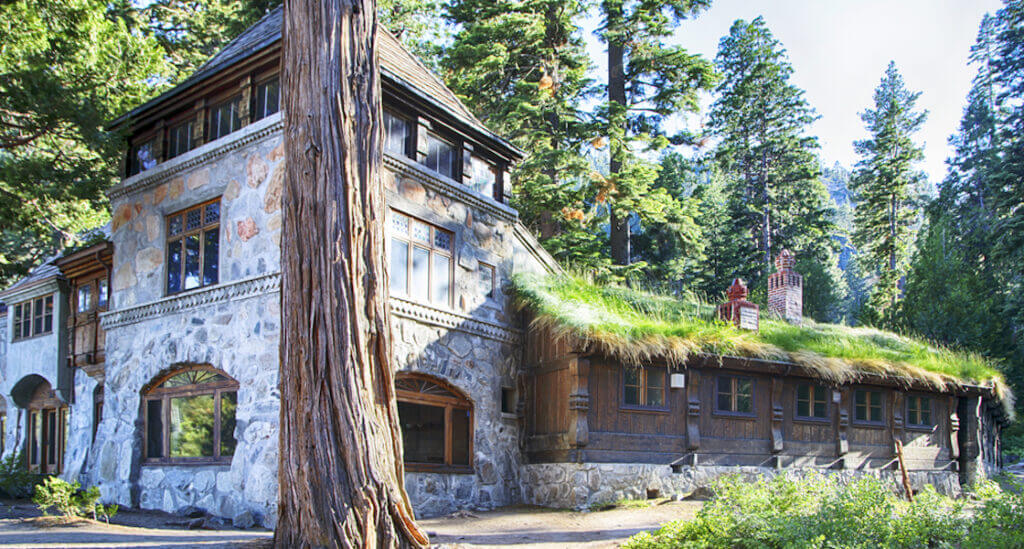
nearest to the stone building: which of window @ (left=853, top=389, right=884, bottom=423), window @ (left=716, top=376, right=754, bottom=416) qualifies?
window @ (left=716, top=376, right=754, bottom=416)

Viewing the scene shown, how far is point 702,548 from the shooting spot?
26.4ft

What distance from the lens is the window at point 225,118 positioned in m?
13.2

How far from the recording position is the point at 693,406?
1498cm

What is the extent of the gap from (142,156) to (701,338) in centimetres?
1061

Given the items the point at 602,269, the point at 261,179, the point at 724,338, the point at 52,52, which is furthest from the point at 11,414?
the point at 724,338

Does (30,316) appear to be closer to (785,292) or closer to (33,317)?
(33,317)

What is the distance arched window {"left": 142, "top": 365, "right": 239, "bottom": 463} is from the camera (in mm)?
12219

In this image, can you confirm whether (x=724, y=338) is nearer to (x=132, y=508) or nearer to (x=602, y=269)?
(x=602, y=269)

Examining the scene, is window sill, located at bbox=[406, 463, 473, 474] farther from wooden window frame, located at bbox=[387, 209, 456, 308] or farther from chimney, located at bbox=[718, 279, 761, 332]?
chimney, located at bbox=[718, 279, 761, 332]

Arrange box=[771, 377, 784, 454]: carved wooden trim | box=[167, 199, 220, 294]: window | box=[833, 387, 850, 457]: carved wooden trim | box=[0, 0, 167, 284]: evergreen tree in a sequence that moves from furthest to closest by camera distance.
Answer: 1. box=[833, 387, 850, 457]: carved wooden trim
2. box=[771, 377, 784, 454]: carved wooden trim
3. box=[167, 199, 220, 294]: window
4. box=[0, 0, 167, 284]: evergreen tree

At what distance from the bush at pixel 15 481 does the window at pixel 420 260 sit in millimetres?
10157

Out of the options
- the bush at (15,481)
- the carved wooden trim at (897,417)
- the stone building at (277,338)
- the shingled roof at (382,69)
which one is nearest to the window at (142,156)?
the stone building at (277,338)

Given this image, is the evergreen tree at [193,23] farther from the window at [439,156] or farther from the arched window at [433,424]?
the arched window at [433,424]

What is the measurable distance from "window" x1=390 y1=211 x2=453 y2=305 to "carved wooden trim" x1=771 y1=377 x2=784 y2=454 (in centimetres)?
673
